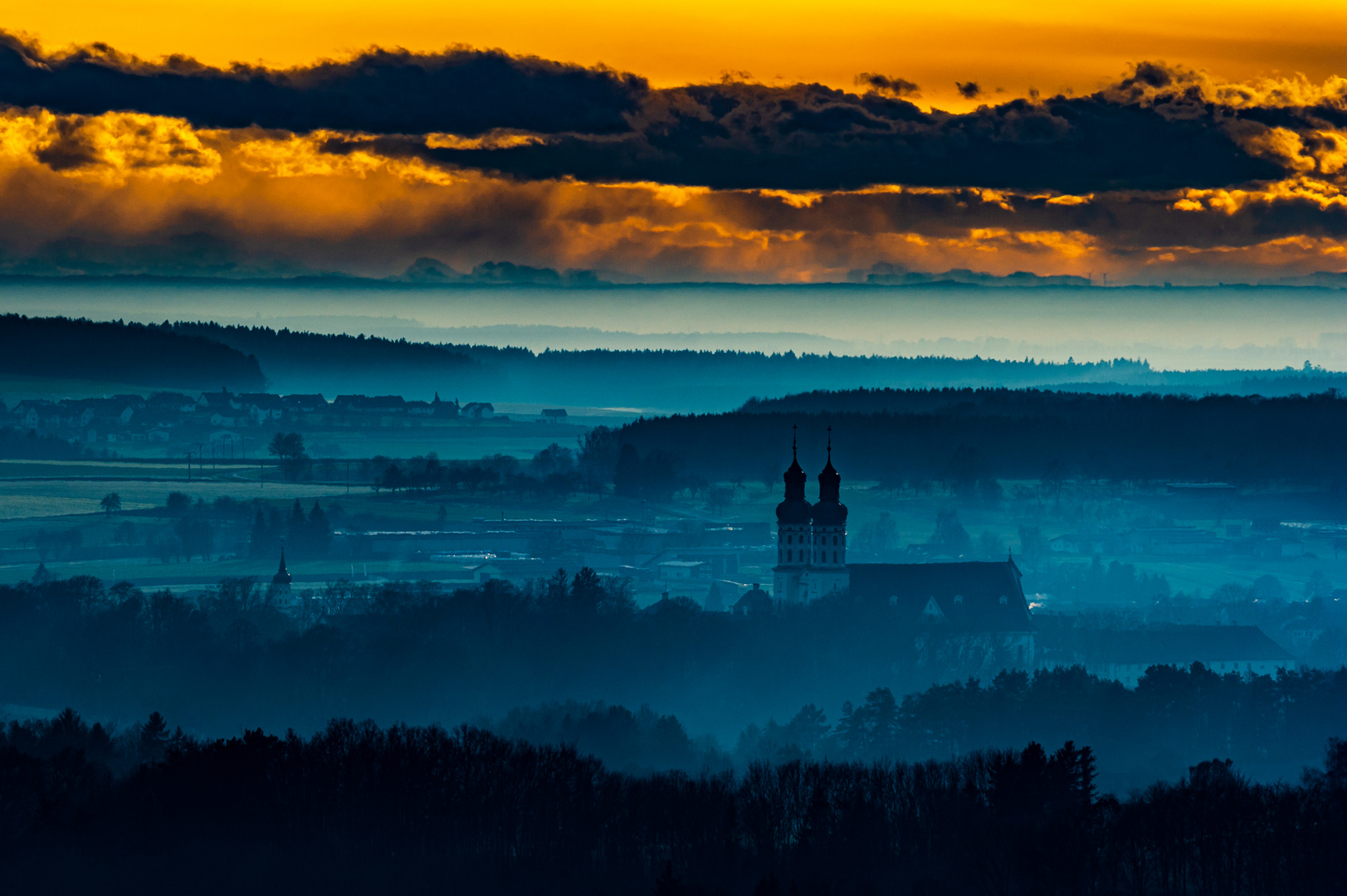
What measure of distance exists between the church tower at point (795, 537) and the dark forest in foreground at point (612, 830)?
5675 cm

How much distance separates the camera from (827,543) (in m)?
133

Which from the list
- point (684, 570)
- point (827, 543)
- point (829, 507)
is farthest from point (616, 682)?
point (684, 570)

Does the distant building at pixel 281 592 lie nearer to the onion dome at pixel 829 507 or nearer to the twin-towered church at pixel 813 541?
the twin-towered church at pixel 813 541

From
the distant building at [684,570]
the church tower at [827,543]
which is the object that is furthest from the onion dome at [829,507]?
the distant building at [684,570]

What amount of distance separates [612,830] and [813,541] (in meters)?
65.0

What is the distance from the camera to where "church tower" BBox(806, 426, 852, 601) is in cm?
13162

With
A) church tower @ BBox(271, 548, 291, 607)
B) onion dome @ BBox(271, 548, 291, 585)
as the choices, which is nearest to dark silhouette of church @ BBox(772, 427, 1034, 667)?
church tower @ BBox(271, 548, 291, 607)

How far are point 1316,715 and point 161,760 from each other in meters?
55.7

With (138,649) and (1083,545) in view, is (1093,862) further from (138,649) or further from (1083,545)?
(1083,545)

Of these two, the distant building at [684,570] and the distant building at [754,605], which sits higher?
the distant building at [684,570]

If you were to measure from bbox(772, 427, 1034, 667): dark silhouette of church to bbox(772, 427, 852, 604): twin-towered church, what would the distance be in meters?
0.05

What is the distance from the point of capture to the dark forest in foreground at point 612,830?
209 ft

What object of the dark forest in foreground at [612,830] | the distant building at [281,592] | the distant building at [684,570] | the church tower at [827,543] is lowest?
the dark forest in foreground at [612,830]

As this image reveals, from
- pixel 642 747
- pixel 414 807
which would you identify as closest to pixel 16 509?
pixel 642 747
